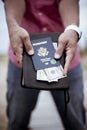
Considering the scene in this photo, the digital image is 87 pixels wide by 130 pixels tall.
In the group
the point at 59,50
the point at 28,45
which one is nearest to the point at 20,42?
the point at 28,45

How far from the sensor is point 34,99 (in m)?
1.91

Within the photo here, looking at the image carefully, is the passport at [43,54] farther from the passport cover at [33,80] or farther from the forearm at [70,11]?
the forearm at [70,11]

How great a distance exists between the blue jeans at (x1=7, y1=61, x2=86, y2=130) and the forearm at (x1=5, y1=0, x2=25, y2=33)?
31cm

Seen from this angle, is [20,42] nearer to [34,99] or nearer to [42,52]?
[42,52]

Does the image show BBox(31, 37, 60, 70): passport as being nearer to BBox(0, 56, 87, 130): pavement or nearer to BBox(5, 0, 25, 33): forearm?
BBox(5, 0, 25, 33): forearm

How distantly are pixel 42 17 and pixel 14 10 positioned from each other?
0.56 feet

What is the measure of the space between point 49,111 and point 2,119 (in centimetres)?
35

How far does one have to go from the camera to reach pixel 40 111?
284 cm

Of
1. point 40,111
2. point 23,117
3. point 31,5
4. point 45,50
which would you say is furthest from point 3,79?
point 45,50

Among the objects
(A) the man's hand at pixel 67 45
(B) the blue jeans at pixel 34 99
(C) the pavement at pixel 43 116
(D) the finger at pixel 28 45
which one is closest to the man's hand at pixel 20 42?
(D) the finger at pixel 28 45

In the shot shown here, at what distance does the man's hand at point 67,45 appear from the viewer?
1.39 meters

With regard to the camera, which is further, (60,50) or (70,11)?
(70,11)

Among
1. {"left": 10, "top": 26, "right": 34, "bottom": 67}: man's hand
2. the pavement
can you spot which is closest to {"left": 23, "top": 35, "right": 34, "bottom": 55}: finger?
{"left": 10, "top": 26, "right": 34, "bottom": 67}: man's hand

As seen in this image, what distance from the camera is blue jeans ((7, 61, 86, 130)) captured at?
184cm
